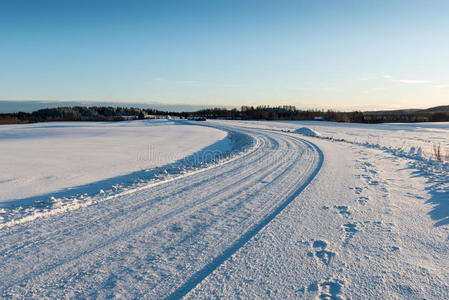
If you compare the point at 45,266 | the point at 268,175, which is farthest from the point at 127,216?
the point at 268,175

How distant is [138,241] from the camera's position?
3281mm

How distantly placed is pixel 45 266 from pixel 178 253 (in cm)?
134

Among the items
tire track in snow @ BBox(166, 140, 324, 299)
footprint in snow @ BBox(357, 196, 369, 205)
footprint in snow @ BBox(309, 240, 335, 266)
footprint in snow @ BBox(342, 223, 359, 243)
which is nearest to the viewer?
tire track in snow @ BBox(166, 140, 324, 299)

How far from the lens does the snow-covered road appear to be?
8.11 ft

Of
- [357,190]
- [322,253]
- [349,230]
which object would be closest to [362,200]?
[357,190]

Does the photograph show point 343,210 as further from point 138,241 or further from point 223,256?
point 138,241

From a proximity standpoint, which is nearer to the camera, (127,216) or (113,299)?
(113,299)

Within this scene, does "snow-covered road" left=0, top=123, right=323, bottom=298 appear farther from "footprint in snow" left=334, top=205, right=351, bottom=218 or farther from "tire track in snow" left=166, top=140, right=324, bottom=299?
"footprint in snow" left=334, top=205, right=351, bottom=218

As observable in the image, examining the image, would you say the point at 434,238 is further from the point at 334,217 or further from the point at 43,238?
the point at 43,238

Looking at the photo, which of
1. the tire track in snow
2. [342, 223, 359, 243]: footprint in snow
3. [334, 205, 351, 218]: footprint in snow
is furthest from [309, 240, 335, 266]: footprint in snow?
[334, 205, 351, 218]: footprint in snow

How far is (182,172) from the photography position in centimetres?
729

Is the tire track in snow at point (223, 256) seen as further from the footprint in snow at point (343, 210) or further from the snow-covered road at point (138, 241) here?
the footprint in snow at point (343, 210)

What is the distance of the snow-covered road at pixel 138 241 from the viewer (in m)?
2.47

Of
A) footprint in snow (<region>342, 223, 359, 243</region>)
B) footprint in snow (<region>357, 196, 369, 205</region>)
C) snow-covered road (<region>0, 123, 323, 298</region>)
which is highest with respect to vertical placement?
footprint in snow (<region>342, 223, 359, 243</region>)
